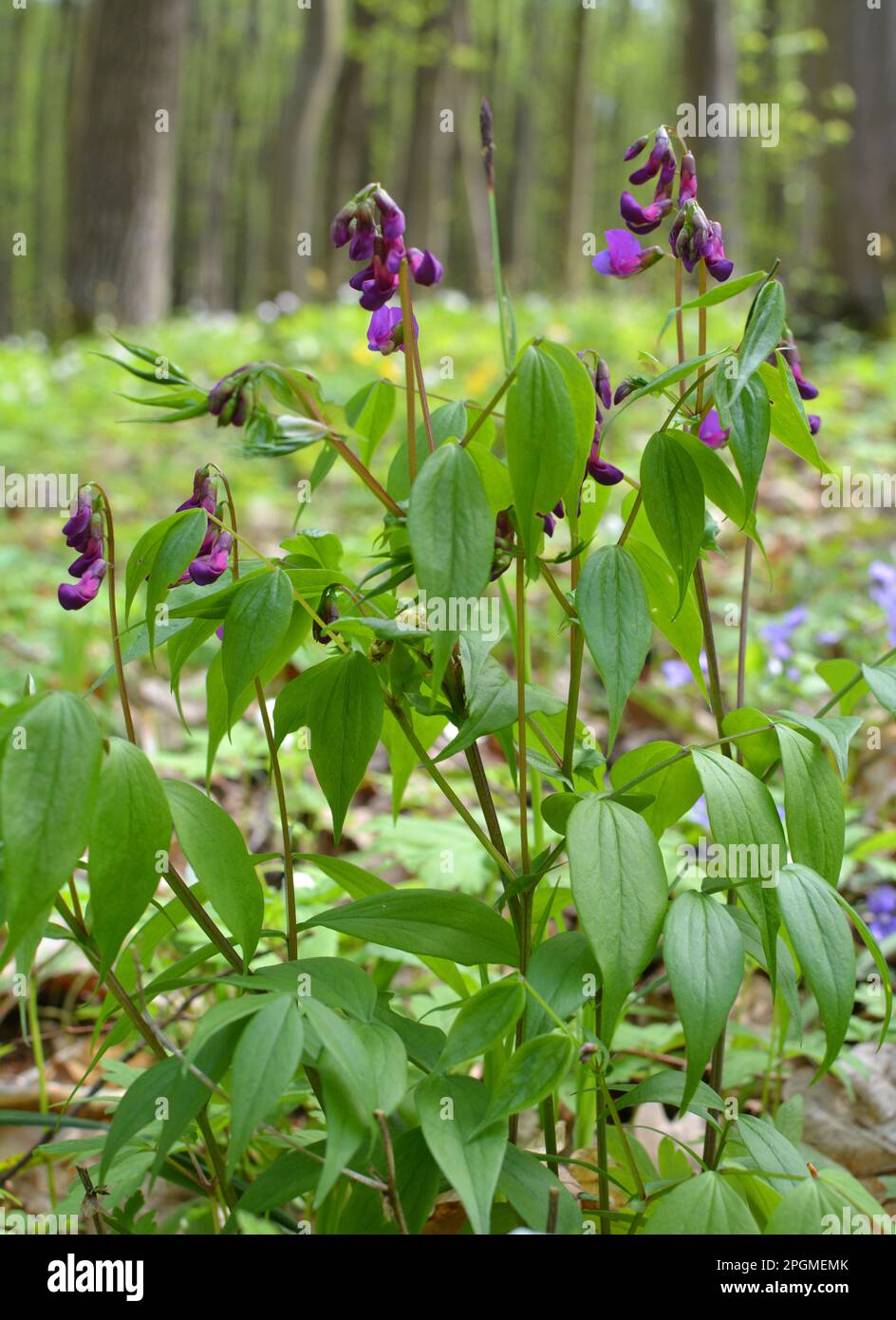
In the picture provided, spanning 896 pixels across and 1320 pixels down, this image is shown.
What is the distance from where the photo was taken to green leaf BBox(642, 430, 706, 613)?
989mm

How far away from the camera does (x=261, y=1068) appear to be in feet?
2.66

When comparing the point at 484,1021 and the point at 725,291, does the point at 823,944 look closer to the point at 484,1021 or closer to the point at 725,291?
the point at 484,1021

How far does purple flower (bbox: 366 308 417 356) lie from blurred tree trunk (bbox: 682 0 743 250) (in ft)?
29.3

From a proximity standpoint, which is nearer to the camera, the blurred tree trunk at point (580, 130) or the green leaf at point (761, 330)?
the green leaf at point (761, 330)

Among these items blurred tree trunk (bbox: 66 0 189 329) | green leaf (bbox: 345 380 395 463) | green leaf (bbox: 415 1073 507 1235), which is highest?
blurred tree trunk (bbox: 66 0 189 329)

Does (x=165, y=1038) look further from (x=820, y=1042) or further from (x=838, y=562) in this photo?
(x=838, y=562)

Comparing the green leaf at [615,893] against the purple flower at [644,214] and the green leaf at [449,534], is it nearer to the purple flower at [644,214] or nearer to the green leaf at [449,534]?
the green leaf at [449,534]

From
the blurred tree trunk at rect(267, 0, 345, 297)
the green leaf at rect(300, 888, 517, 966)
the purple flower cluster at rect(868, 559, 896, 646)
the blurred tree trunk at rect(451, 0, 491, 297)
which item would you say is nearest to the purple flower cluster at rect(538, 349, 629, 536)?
the green leaf at rect(300, 888, 517, 966)

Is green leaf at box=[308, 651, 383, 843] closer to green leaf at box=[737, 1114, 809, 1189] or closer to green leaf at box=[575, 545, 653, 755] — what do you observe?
green leaf at box=[575, 545, 653, 755]

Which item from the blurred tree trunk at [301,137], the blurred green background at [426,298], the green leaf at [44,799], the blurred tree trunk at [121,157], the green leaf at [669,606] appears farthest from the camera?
the blurred tree trunk at [301,137]

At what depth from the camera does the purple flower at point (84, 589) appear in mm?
1070

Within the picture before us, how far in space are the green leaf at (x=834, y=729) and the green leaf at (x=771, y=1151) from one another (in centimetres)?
34

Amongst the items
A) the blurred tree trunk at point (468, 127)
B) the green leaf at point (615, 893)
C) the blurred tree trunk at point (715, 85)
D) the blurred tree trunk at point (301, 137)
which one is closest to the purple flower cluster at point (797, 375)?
the green leaf at point (615, 893)
